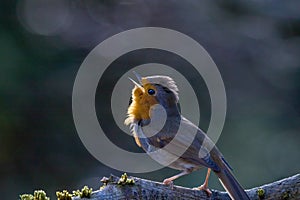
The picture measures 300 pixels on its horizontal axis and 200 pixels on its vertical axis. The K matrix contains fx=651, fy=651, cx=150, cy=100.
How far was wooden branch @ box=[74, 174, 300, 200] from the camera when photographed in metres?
2.79

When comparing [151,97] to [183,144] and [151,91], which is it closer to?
[151,91]

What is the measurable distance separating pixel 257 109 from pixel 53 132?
2.89 metres

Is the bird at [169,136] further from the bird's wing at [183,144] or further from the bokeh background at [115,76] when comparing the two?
the bokeh background at [115,76]

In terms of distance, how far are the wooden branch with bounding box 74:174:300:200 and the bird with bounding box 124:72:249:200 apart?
0.30ft

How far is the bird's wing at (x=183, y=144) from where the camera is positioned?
3.78 m

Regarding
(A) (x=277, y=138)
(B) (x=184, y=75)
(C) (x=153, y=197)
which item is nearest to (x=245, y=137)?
(A) (x=277, y=138)

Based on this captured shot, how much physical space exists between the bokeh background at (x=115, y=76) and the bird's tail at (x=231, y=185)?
4.25m

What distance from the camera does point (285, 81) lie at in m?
9.56

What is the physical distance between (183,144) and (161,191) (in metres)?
0.88

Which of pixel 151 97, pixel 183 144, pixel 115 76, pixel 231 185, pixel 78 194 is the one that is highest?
pixel 115 76

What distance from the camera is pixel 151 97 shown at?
14.1ft

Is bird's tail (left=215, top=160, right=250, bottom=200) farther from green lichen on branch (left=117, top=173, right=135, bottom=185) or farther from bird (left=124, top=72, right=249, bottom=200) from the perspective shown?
green lichen on branch (left=117, top=173, right=135, bottom=185)

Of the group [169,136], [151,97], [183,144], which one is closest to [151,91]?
[151,97]

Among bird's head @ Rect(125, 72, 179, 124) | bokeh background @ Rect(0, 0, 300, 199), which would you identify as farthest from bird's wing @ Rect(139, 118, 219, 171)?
bokeh background @ Rect(0, 0, 300, 199)
